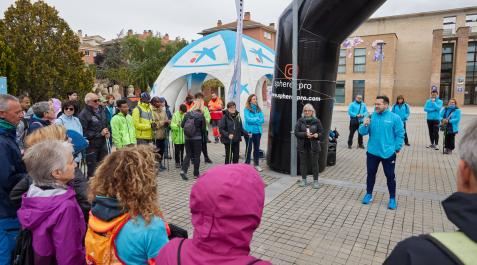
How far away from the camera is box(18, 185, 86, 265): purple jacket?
6.74 ft

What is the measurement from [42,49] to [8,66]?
415 cm

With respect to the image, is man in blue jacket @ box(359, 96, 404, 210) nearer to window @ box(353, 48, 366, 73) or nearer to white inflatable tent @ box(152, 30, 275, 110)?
white inflatable tent @ box(152, 30, 275, 110)

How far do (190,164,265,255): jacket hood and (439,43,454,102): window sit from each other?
163ft

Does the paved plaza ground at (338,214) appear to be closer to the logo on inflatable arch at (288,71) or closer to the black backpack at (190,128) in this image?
the black backpack at (190,128)

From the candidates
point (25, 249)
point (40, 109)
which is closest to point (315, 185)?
point (40, 109)

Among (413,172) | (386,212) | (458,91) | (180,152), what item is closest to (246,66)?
(180,152)

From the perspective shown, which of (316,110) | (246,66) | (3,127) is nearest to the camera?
(3,127)

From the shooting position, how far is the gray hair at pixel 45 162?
2.17 meters

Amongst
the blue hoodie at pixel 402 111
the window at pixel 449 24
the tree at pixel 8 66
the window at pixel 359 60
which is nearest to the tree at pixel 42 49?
the tree at pixel 8 66

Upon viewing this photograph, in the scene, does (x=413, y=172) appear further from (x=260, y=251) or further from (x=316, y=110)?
(x=260, y=251)

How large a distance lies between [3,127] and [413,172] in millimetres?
8324

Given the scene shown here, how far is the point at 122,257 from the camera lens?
6.23ft

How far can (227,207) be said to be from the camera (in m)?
1.29

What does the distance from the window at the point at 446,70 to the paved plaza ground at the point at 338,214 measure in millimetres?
41131
